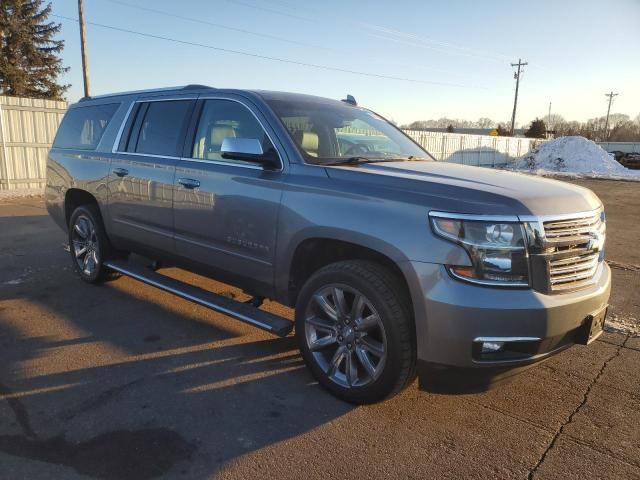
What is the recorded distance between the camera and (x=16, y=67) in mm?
32844

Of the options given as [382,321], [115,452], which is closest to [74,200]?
[115,452]

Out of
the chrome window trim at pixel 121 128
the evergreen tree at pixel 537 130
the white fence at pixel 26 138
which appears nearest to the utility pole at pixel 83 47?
the white fence at pixel 26 138

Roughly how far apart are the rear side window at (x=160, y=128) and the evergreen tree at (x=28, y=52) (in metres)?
33.3

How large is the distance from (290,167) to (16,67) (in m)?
36.6

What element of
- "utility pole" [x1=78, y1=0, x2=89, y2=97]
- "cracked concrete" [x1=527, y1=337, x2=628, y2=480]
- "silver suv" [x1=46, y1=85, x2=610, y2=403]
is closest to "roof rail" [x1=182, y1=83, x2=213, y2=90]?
"silver suv" [x1=46, y1=85, x2=610, y2=403]

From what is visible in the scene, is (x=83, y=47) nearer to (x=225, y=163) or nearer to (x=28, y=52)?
(x=28, y=52)

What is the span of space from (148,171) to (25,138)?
1157cm

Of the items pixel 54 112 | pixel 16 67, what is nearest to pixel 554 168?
pixel 54 112

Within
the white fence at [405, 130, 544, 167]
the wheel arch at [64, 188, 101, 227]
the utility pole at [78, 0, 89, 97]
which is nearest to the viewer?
the wheel arch at [64, 188, 101, 227]

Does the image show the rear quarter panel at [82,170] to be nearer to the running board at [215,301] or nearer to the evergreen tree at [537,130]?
the running board at [215,301]

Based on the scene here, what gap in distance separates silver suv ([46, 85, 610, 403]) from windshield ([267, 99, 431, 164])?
0.02 meters

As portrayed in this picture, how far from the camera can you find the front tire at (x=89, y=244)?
5.44 meters

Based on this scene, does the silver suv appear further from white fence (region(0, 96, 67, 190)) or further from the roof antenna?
white fence (region(0, 96, 67, 190))

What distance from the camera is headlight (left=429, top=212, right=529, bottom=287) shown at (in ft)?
8.81
